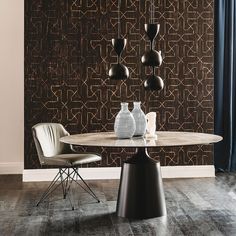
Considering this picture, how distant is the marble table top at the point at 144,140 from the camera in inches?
152

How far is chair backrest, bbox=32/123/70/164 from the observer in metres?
4.62

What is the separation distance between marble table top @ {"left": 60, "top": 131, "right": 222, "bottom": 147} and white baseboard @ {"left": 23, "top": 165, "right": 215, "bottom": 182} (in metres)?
1.43

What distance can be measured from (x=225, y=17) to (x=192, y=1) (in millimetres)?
542

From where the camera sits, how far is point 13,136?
6.32 meters

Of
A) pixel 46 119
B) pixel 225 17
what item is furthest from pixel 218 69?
pixel 46 119

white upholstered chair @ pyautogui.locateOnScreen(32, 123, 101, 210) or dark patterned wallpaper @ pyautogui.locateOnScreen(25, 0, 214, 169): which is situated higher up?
dark patterned wallpaper @ pyautogui.locateOnScreen(25, 0, 214, 169)

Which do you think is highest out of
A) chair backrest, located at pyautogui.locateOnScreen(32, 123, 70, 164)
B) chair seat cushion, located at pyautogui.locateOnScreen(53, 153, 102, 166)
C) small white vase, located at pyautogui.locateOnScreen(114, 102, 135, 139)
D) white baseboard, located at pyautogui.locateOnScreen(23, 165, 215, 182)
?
small white vase, located at pyautogui.locateOnScreen(114, 102, 135, 139)

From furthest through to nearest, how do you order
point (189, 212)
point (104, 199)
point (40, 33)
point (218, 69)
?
point (218, 69) < point (40, 33) < point (104, 199) < point (189, 212)

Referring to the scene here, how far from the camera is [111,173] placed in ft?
19.5

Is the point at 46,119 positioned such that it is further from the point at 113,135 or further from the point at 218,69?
the point at 218,69

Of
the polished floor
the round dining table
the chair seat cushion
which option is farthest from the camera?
the chair seat cushion

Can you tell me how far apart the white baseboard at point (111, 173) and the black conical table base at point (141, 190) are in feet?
5.73

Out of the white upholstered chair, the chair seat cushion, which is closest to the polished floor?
the white upholstered chair

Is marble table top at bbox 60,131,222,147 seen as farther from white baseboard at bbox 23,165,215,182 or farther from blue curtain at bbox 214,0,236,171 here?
blue curtain at bbox 214,0,236,171
